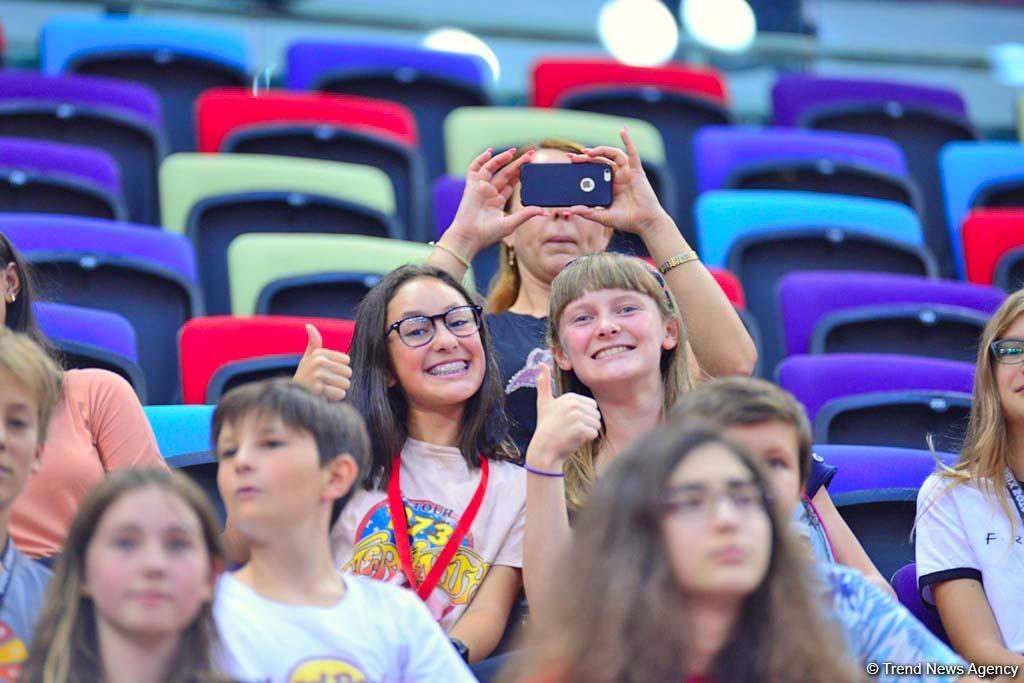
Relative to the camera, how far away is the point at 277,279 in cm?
352

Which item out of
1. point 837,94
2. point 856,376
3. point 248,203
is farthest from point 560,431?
point 837,94

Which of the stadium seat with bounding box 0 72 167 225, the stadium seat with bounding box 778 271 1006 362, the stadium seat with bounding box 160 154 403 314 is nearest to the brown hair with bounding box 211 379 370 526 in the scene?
the stadium seat with bounding box 778 271 1006 362

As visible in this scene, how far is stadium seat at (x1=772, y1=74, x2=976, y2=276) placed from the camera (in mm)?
5430

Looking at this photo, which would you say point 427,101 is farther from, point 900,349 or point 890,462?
point 890,462

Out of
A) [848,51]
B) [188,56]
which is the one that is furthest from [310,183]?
[848,51]

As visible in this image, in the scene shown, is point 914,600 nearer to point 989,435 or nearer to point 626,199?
point 989,435

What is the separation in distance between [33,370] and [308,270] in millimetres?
1732

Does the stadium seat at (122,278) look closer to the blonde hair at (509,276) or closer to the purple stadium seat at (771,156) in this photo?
the blonde hair at (509,276)

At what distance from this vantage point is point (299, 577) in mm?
1856

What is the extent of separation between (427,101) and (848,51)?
91.3 inches

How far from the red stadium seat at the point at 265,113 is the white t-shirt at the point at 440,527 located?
235cm

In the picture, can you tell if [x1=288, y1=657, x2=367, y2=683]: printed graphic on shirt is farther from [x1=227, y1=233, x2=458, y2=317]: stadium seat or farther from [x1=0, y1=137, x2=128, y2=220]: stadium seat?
[x1=0, y1=137, x2=128, y2=220]: stadium seat

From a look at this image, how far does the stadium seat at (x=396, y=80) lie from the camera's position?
5281 millimetres

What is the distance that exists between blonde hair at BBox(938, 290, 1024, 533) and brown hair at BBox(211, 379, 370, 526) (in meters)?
1.16
